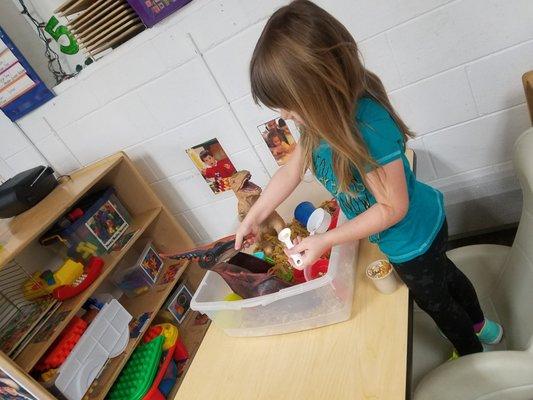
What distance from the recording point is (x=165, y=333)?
1706mm

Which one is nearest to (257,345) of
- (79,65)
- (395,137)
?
(395,137)

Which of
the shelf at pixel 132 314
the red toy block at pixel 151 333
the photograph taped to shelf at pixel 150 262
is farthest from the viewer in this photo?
the photograph taped to shelf at pixel 150 262

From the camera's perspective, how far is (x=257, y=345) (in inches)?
36.4

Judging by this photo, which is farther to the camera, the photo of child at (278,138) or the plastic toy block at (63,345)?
the photo of child at (278,138)

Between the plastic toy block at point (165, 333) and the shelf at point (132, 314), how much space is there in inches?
3.5

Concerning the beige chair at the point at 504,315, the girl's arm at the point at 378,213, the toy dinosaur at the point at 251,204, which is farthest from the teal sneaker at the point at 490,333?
the toy dinosaur at the point at 251,204

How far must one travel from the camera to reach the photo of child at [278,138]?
1.54 metres

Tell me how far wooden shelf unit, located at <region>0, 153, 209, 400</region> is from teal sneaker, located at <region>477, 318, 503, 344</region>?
1.16 metres

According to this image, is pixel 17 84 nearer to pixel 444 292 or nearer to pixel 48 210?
pixel 48 210

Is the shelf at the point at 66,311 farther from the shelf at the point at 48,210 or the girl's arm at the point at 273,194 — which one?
the girl's arm at the point at 273,194

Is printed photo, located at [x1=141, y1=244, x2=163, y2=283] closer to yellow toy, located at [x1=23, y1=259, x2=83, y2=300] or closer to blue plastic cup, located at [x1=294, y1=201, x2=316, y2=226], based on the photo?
yellow toy, located at [x1=23, y1=259, x2=83, y2=300]

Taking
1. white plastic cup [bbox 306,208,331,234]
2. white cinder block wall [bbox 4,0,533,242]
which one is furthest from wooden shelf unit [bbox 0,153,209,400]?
white plastic cup [bbox 306,208,331,234]

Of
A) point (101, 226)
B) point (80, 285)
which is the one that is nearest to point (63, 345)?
point (80, 285)

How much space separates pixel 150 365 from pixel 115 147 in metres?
0.97
